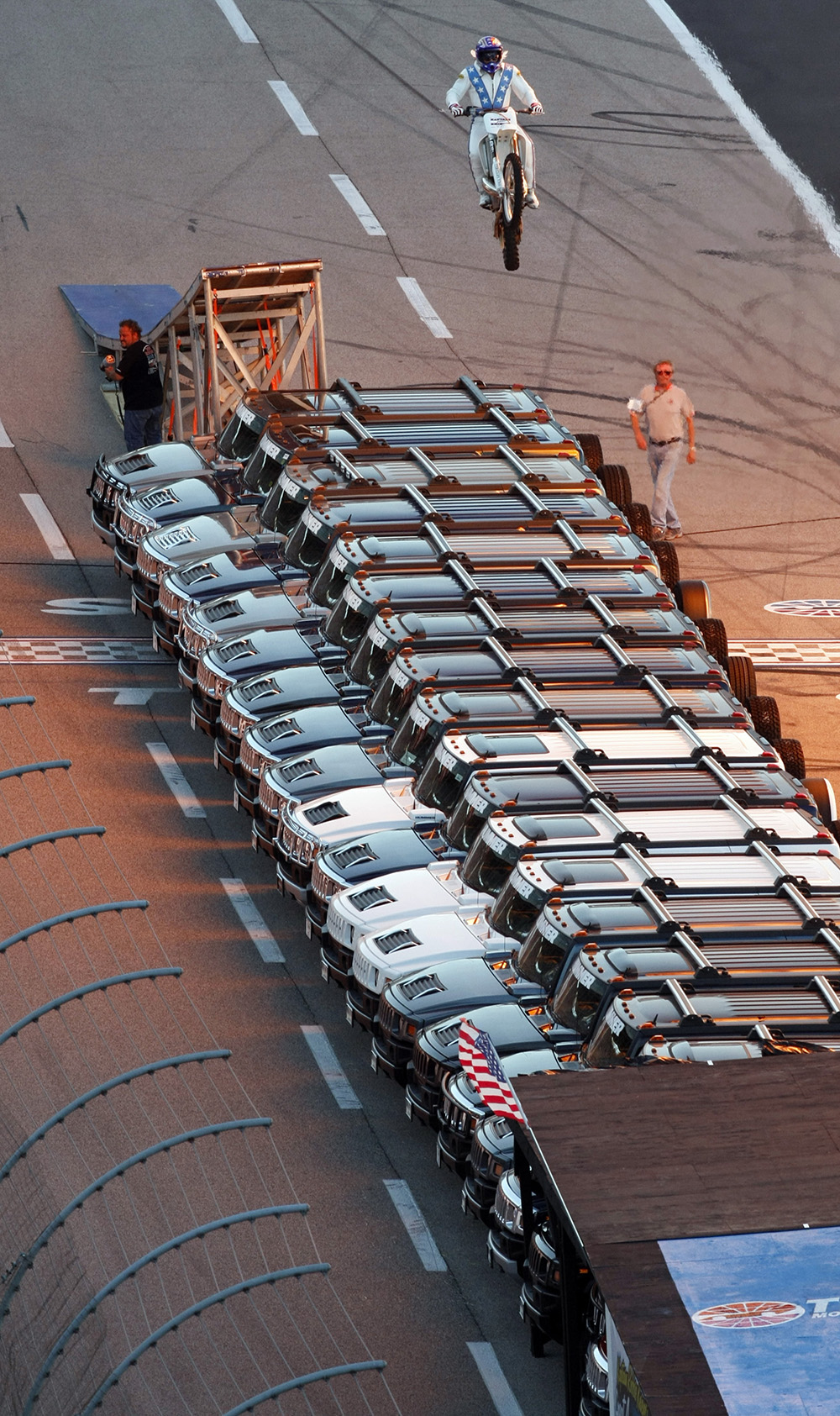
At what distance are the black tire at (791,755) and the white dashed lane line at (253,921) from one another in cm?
476

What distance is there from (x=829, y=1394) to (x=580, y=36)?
36524mm

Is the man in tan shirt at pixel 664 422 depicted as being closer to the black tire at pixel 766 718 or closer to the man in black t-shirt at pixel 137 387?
the man in black t-shirt at pixel 137 387

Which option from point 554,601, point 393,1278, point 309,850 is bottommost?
point 393,1278

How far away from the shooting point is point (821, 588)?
28875 millimetres

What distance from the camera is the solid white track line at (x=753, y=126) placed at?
1553 inches

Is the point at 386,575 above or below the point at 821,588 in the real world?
above

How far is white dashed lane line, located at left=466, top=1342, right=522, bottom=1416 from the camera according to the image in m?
14.6

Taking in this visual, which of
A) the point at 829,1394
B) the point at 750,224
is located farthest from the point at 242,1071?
the point at 750,224

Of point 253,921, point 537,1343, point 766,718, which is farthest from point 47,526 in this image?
point 537,1343

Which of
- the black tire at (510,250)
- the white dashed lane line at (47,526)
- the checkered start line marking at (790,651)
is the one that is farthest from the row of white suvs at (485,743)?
the black tire at (510,250)

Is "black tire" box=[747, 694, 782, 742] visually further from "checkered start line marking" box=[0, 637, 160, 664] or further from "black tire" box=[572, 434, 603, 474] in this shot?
"checkered start line marking" box=[0, 637, 160, 664]

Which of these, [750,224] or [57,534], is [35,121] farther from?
[57,534]

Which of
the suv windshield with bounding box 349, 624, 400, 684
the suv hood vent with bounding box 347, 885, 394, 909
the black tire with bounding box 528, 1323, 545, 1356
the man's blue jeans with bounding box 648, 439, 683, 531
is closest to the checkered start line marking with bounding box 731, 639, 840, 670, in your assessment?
the man's blue jeans with bounding box 648, 439, 683, 531

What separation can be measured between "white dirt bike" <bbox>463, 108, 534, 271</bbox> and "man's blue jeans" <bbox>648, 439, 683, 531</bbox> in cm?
290
